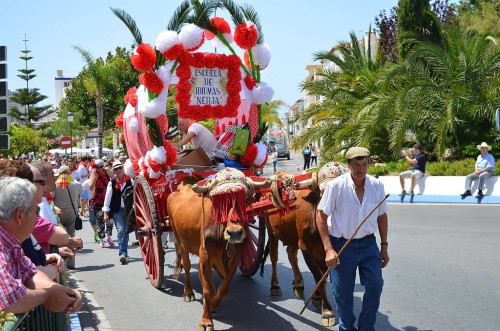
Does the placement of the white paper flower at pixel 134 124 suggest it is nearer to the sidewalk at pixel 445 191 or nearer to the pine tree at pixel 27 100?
the sidewalk at pixel 445 191

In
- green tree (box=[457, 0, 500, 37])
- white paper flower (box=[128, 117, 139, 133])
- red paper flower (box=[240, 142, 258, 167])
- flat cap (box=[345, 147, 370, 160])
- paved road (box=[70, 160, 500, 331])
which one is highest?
green tree (box=[457, 0, 500, 37])

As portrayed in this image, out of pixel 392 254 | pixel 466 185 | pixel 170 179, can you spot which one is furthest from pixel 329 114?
pixel 170 179

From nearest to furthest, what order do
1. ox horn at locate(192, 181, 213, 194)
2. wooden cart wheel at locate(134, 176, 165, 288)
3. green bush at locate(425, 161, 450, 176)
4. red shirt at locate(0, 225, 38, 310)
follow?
red shirt at locate(0, 225, 38, 310) < ox horn at locate(192, 181, 213, 194) < wooden cart wheel at locate(134, 176, 165, 288) < green bush at locate(425, 161, 450, 176)

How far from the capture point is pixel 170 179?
30.2 feet

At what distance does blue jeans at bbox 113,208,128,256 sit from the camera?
11531 millimetres

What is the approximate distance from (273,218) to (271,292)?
102 centimetres

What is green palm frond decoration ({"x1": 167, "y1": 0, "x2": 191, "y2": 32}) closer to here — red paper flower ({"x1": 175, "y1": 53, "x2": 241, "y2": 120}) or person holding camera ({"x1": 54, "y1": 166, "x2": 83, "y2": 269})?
red paper flower ({"x1": 175, "y1": 53, "x2": 241, "y2": 120})

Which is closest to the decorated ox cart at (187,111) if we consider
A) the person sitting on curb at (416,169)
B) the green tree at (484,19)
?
the person sitting on curb at (416,169)

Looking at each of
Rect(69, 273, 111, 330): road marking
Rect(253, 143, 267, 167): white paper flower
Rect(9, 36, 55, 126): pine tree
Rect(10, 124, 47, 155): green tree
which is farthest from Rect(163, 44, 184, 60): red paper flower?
Rect(9, 36, 55, 126): pine tree

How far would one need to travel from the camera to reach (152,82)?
29.2 ft

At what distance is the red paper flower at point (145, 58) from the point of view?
888 centimetres

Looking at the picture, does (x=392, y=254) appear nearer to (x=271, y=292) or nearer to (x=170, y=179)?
(x=271, y=292)

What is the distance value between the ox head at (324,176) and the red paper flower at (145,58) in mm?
3130

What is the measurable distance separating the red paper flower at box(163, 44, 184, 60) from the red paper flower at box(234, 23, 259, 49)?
1.01 m
